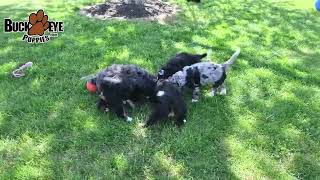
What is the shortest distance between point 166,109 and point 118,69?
1.11 metres

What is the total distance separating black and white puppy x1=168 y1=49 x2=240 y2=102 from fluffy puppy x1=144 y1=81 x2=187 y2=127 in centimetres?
50

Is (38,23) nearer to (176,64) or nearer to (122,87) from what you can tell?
(176,64)

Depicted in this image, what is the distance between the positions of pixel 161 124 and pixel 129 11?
5.82 m

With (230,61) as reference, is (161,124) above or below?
below

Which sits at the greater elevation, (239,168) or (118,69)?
(118,69)

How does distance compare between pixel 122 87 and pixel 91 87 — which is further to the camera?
pixel 91 87

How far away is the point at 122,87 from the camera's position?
619 cm

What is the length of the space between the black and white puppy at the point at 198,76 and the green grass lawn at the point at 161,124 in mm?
289

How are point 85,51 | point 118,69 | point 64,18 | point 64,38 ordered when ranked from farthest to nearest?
point 64,18, point 64,38, point 85,51, point 118,69

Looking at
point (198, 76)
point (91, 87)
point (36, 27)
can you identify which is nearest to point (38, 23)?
point (36, 27)

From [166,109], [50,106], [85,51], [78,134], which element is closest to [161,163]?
[166,109]

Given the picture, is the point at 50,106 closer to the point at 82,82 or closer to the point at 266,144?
the point at 82,82

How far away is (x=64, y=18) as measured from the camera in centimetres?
1113

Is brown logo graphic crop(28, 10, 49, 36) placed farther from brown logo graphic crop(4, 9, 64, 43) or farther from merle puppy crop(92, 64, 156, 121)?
merle puppy crop(92, 64, 156, 121)
